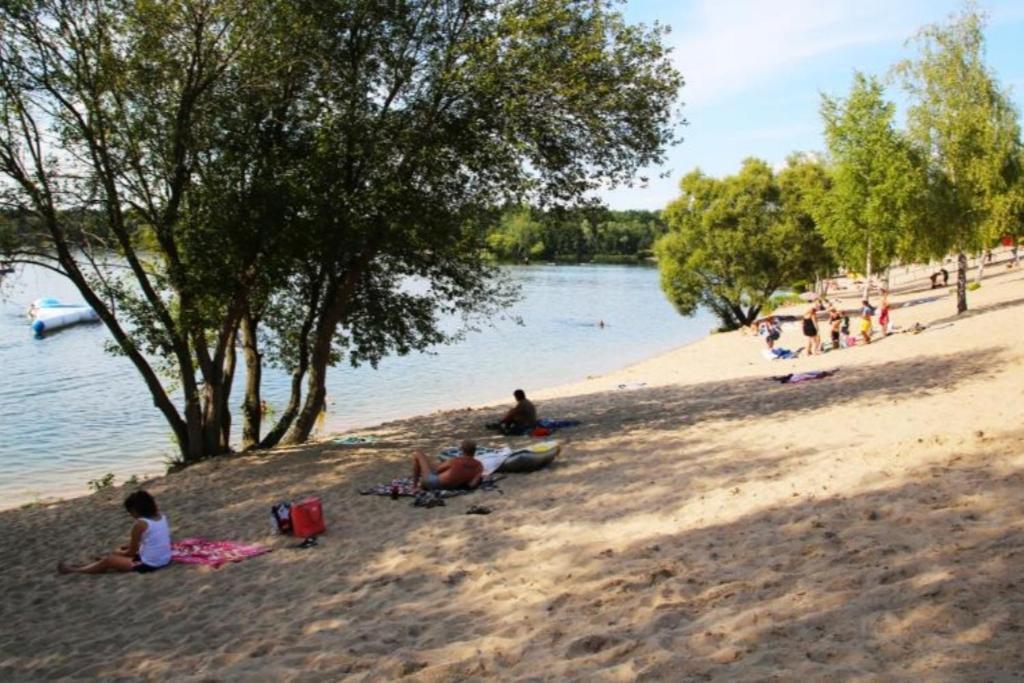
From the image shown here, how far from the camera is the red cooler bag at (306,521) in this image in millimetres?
9414

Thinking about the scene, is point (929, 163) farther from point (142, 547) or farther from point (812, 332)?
point (142, 547)

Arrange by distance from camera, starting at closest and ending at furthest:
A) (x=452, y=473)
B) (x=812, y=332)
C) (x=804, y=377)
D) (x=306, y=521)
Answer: (x=306, y=521), (x=452, y=473), (x=804, y=377), (x=812, y=332)

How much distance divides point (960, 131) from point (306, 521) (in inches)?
1117

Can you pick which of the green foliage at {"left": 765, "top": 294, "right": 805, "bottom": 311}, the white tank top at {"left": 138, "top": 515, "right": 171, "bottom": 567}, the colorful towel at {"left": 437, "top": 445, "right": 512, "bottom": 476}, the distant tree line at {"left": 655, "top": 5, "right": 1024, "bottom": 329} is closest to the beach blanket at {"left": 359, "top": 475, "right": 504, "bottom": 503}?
the colorful towel at {"left": 437, "top": 445, "right": 512, "bottom": 476}

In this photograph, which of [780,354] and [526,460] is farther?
[780,354]

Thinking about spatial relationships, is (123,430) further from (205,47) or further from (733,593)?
(733,593)

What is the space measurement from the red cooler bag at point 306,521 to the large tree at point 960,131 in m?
27.0

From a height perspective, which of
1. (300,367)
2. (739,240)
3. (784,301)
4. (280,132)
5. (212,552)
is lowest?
(212,552)

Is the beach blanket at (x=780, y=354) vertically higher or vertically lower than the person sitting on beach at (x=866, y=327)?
lower

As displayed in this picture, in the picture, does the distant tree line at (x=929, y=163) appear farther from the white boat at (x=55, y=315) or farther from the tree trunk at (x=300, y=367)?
the white boat at (x=55, y=315)

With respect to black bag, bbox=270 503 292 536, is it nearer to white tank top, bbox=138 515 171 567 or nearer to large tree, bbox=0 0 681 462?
white tank top, bbox=138 515 171 567

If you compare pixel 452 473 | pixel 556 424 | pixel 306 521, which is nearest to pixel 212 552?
pixel 306 521

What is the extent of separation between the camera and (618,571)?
673cm

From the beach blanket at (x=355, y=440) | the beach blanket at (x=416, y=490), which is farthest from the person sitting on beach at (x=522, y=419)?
the beach blanket at (x=416, y=490)
